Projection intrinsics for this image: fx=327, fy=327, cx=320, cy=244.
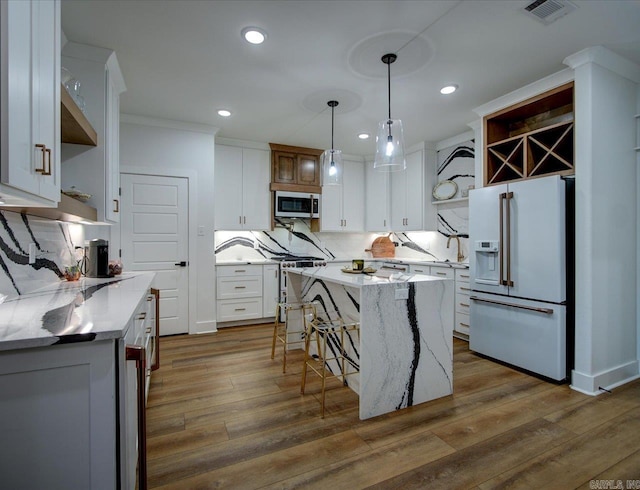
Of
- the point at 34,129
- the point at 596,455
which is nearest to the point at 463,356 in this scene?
the point at 596,455

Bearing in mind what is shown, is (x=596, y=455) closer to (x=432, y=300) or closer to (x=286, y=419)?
(x=432, y=300)

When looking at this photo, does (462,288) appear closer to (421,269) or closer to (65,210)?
(421,269)

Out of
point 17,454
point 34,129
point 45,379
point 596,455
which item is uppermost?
point 34,129

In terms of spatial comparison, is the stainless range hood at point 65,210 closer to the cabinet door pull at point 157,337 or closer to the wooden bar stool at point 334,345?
the cabinet door pull at point 157,337

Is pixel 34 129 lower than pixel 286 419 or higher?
higher

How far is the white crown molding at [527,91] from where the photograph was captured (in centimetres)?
281

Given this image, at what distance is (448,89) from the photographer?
3166 mm

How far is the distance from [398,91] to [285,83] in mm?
1100

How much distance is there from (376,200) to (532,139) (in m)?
2.77

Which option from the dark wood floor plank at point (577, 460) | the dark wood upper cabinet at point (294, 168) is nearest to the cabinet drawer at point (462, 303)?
the dark wood floor plank at point (577, 460)

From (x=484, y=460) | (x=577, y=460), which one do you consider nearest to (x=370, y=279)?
(x=484, y=460)

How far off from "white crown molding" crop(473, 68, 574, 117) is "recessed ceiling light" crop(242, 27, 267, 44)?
2439mm

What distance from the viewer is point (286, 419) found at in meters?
2.21

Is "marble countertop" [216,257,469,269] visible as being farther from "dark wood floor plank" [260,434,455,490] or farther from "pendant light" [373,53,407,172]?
"dark wood floor plank" [260,434,455,490]
